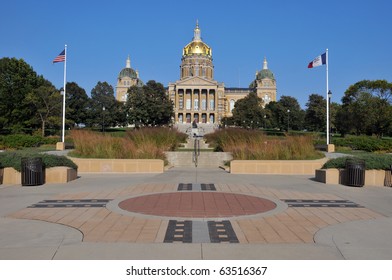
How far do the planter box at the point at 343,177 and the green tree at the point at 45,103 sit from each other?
4042 centimetres

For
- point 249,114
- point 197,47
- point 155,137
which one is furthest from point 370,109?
point 197,47

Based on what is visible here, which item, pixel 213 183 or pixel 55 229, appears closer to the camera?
pixel 55 229

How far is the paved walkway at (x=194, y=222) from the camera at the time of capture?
5.02 meters

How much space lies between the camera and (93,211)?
7.77 m

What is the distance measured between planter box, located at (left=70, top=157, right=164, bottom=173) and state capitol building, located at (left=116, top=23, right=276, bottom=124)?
9681 centimetres

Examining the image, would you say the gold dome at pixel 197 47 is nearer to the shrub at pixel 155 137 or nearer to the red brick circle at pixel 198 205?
the shrub at pixel 155 137

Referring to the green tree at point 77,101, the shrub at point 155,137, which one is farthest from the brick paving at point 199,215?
the green tree at point 77,101

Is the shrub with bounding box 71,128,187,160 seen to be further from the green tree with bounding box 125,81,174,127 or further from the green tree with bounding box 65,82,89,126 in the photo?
the green tree with bounding box 65,82,89,126

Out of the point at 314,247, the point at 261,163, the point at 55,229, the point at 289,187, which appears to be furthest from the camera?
the point at 261,163

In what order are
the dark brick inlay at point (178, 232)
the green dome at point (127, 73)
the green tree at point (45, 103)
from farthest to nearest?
the green dome at point (127, 73) < the green tree at point (45, 103) < the dark brick inlay at point (178, 232)

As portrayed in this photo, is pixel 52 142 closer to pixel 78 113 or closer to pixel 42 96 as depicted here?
pixel 42 96

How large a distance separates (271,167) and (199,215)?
9.57 metres

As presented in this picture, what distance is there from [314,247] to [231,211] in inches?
108
